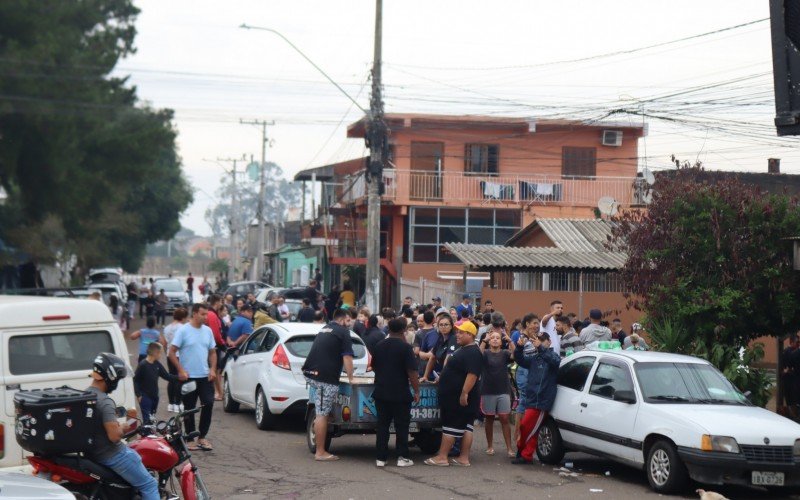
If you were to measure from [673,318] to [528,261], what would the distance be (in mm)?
9625

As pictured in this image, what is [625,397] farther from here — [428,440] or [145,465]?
[145,465]

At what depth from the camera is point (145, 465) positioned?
28.5ft

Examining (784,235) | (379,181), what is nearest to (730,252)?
(784,235)

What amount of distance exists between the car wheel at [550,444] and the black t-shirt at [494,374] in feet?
2.45

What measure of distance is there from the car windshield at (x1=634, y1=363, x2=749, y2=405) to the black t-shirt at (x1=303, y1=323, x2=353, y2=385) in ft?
12.0

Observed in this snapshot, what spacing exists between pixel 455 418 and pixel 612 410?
6.31 ft

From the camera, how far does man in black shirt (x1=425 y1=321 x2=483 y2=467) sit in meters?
12.7

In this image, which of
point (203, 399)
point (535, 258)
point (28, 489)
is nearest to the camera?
point (28, 489)

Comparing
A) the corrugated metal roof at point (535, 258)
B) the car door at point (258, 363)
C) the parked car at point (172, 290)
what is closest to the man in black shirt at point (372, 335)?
the car door at point (258, 363)

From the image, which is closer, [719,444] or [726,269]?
[719,444]

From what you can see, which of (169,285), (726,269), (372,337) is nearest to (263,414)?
(372,337)

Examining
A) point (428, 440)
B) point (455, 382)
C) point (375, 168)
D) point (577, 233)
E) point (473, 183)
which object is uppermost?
point (473, 183)

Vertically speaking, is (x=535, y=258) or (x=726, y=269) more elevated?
(x=535, y=258)

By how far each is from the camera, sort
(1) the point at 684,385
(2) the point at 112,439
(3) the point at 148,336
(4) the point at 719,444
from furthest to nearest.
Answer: (3) the point at 148,336, (1) the point at 684,385, (4) the point at 719,444, (2) the point at 112,439
